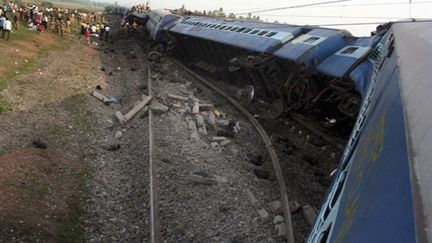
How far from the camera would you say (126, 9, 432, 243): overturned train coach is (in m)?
1.91

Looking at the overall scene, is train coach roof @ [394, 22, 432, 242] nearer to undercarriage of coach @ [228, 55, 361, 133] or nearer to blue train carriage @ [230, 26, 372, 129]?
undercarriage of coach @ [228, 55, 361, 133]

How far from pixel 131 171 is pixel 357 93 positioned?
215 inches

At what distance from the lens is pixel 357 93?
10734 millimetres

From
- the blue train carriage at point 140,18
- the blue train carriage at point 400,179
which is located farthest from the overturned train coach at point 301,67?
the blue train carriage at point 140,18

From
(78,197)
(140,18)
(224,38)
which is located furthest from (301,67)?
(140,18)

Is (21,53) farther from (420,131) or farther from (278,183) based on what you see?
(420,131)

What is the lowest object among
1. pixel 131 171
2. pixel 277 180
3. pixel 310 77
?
pixel 277 180

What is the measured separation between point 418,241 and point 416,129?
37.4 inches

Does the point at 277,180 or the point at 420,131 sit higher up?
the point at 420,131

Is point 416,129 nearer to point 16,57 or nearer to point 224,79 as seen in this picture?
point 224,79

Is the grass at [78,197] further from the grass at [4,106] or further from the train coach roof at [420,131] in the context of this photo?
the train coach roof at [420,131]

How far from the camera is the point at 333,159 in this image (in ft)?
37.2

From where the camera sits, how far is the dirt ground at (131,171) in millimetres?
6980

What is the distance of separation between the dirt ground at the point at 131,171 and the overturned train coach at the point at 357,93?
1665mm
